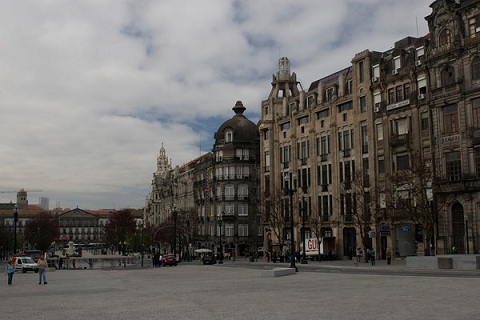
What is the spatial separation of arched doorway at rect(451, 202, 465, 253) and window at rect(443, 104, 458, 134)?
6.73 m

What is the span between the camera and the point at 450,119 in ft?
164

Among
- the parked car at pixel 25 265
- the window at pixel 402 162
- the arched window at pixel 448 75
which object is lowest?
the parked car at pixel 25 265

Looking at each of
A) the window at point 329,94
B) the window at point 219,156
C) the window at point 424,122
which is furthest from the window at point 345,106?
the window at point 219,156

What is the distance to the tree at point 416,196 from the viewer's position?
4516 cm

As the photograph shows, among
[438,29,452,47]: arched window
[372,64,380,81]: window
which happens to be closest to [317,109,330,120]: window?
[372,64,380,81]: window

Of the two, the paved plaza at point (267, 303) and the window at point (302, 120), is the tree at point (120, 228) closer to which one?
the window at point (302, 120)

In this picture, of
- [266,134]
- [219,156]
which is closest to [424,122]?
[266,134]

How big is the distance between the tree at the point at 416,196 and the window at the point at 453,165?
5.03 ft

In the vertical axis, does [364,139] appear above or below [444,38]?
below

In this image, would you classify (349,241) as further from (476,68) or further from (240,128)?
(240,128)

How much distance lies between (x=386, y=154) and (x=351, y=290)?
38.7 m

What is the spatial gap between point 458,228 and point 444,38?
17495mm

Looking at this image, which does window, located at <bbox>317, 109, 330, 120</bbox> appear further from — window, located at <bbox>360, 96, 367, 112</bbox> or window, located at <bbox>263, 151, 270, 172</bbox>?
window, located at <bbox>263, 151, 270, 172</bbox>

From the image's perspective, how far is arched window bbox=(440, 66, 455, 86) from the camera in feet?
164
